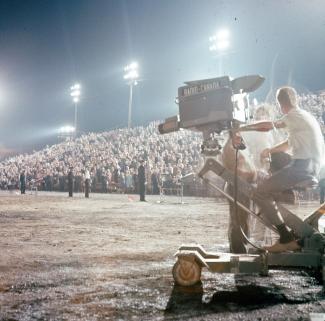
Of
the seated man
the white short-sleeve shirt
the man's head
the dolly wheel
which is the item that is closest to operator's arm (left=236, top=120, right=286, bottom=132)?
the seated man

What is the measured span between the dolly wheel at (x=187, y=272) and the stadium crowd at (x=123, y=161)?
19.2m

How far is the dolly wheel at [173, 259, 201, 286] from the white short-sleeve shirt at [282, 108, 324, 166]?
5.04 ft

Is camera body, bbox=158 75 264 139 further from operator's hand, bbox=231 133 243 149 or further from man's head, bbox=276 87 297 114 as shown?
man's head, bbox=276 87 297 114

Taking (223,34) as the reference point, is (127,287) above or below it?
below

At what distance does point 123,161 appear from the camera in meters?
30.0

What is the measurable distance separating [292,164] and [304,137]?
0.31 meters

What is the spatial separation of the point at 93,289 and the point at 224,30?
2879cm

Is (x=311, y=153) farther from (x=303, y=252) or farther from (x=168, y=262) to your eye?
(x=168, y=262)

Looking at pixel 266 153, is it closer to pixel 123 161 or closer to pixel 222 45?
pixel 123 161

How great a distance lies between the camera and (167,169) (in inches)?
1029

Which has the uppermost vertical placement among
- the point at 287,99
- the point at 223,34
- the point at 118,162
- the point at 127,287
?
the point at 223,34

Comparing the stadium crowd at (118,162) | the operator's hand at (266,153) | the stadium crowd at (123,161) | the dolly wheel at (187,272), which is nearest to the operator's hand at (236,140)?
the operator's hand at (266,153)

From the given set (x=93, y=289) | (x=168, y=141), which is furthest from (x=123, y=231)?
(x=168, y=141)

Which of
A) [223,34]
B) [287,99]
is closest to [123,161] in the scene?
[223,34]
